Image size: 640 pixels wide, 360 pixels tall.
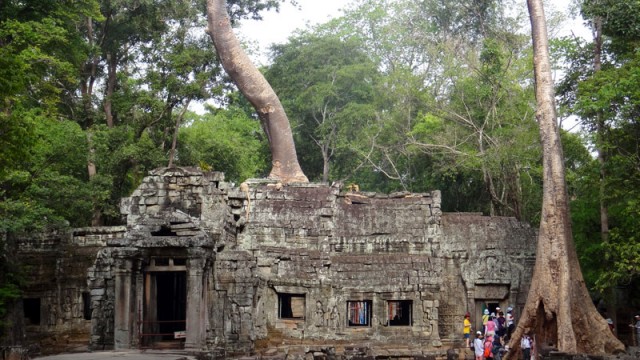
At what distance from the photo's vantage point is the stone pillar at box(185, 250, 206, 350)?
53.6 ft

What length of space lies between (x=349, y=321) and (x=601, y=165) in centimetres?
811

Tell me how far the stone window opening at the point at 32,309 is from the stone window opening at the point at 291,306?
7.31 metres

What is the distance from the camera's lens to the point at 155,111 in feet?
94.3

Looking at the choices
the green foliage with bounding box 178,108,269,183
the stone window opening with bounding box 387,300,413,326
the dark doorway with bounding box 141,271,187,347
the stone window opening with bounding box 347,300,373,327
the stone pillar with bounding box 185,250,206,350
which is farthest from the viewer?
the green foliage with bounding box 178,108,269,183

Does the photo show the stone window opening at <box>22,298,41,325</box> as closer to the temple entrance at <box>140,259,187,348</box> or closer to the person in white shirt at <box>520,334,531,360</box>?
the temple entrance at <box>140,259,187,348</box>

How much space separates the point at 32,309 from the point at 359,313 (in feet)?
31.8

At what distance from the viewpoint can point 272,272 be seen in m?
20.5

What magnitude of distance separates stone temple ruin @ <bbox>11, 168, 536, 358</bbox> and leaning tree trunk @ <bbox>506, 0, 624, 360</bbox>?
85.2 inches

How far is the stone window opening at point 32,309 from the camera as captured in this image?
22.5 meters

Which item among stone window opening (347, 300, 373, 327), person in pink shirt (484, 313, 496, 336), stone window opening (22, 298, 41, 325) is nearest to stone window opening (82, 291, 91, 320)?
stone window opening (22, 298, 41, 325)

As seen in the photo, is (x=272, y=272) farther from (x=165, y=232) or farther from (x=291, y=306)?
(x=165, y=232)

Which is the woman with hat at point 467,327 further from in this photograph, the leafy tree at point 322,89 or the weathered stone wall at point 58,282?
the leafy tree at point 322,89


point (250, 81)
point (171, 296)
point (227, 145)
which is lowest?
point (171, 296)

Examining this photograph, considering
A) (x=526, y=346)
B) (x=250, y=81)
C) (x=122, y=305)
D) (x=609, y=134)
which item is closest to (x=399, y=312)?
(x=526, y=346)
